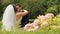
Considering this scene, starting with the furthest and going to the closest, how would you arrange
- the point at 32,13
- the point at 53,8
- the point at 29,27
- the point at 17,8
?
1. the point at 32,13
2. the point at 53,8
3. the point at 17,8
4. the point at 29,27

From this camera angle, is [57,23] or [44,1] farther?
[44,1]

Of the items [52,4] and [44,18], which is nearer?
[44,18]

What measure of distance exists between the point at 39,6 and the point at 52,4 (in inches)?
28.1

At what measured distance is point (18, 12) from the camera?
827 cm

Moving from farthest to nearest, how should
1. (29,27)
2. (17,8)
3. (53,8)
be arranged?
(53,8)
(17,8)
(29,27)

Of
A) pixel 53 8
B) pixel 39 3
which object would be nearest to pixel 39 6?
pixel 39 3

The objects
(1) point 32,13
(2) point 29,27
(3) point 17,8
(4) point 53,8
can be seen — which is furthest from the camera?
(1) point 32,13

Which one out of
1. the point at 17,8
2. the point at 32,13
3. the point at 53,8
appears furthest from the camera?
the point at 32,13

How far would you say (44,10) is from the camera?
1623 centimetres

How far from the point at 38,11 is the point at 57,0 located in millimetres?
1506

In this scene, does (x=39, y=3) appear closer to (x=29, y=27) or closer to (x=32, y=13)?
(x=32, y=13)

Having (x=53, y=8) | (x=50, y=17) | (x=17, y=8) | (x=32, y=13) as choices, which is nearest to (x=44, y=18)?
(x=50, y=17)

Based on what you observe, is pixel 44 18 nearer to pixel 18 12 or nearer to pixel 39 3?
pixel 18 12

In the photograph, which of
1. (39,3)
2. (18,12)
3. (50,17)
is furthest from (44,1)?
(50,17)
